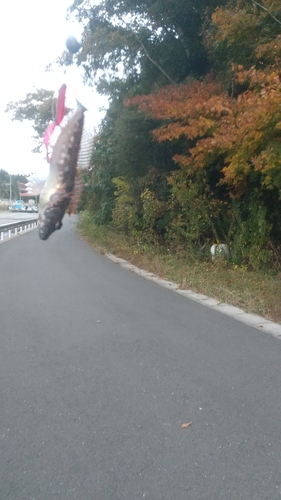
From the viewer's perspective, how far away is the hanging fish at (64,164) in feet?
7.09

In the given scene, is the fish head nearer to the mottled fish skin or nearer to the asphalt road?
the mottled fish skin

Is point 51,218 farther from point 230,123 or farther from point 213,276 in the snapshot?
point 213,276

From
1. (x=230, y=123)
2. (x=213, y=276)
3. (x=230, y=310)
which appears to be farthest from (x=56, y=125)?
(x=213, y=276)

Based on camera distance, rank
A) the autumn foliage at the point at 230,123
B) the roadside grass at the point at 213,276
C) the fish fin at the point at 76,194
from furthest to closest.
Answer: the autumn foliage at the point at 230,123 → the roadside grass at the point at 213,276 → the fish fin at the point at 76,194

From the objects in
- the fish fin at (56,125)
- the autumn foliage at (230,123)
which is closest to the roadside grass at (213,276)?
the autumn foliage at (230,123)

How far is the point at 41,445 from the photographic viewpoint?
4.79 meters

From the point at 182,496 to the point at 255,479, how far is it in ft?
2.09

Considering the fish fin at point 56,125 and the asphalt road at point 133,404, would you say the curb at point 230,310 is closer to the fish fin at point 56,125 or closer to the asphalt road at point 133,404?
the asphalt road at point 133,404

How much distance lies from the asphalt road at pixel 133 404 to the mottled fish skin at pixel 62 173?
367 millimetres

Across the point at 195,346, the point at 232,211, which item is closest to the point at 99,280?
the point at 232,211

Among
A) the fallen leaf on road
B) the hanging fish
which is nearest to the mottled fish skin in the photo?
the hanging fish

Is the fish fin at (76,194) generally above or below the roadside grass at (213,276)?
above

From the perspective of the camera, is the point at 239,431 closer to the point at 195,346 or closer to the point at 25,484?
the point at 25,484

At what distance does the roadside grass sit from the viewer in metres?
11.1
